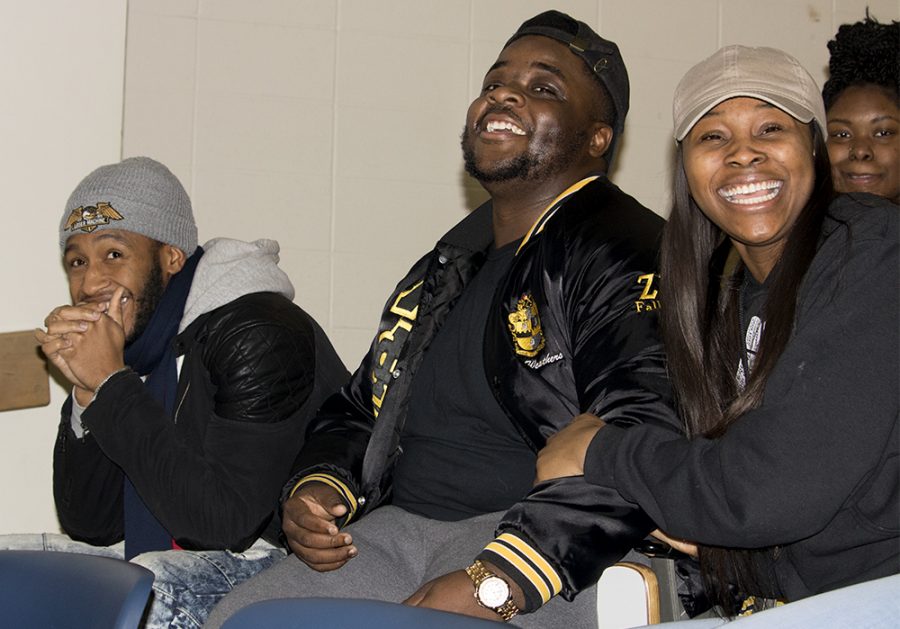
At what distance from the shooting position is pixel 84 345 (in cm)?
257

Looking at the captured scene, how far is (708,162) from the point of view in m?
1.88

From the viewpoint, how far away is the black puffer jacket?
2410 mm

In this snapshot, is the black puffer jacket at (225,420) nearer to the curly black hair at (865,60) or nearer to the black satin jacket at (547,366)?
the black satin jacket at (547,366)

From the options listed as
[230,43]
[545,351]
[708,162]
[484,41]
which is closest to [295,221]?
[230,43]

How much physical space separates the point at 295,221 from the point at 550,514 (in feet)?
6.40

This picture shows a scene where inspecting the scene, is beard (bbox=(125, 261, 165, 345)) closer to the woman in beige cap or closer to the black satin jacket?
the black satin jacket

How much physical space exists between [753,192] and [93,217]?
168cm

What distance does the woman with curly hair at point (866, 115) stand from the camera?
2.71 meters

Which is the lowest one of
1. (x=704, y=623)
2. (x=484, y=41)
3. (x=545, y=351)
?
(x=704, y=623)

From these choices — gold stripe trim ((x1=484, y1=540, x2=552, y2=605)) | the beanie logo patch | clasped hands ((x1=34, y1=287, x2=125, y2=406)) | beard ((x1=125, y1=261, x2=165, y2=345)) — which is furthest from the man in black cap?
the beanie logo patch

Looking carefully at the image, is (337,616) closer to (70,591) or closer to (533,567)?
(70,591)

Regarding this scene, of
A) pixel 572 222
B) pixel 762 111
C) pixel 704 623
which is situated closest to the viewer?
pixel 704 623

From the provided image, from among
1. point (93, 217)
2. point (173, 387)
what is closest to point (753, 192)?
point (173, 387)

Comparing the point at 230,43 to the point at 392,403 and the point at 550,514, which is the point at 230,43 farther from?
the point at 550,514
